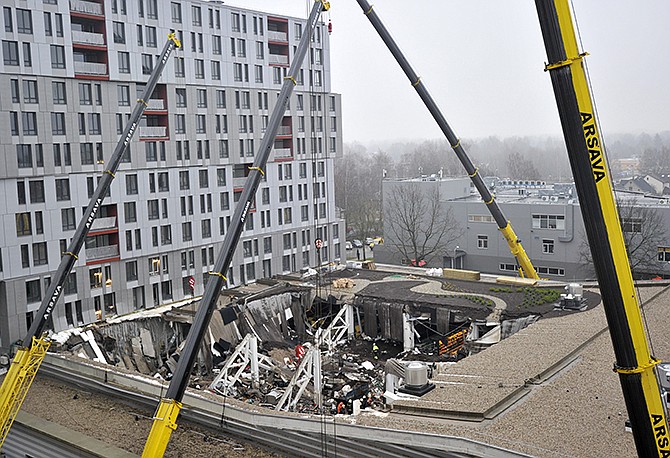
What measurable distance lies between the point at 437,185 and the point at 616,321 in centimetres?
3805

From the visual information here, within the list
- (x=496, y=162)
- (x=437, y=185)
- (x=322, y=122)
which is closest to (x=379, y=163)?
(x=496, y=162)

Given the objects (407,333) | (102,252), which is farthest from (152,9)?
(407,333)

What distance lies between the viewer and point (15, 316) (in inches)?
1083

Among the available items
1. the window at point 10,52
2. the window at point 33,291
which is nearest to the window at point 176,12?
the window at point 10,52

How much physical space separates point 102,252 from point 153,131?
5935 millimetres

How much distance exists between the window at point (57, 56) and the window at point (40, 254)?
704 cm

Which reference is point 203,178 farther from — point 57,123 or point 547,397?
point 547,397

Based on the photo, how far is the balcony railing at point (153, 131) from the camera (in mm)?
32625

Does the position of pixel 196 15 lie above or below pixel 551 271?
above

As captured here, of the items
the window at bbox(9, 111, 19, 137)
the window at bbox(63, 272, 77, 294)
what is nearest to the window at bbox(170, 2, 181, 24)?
the window at bbox(9, 111, 19, 137)

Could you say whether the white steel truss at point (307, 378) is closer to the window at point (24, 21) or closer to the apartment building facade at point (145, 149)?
the apartment building facade at point (145, 149)

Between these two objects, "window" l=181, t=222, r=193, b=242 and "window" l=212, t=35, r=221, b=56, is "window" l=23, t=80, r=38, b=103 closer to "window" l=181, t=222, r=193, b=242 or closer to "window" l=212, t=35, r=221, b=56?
"window" l=181, t=222, r=193, b=242

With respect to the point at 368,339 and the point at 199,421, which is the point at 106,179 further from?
the point at 368,339

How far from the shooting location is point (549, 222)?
40281 mm
